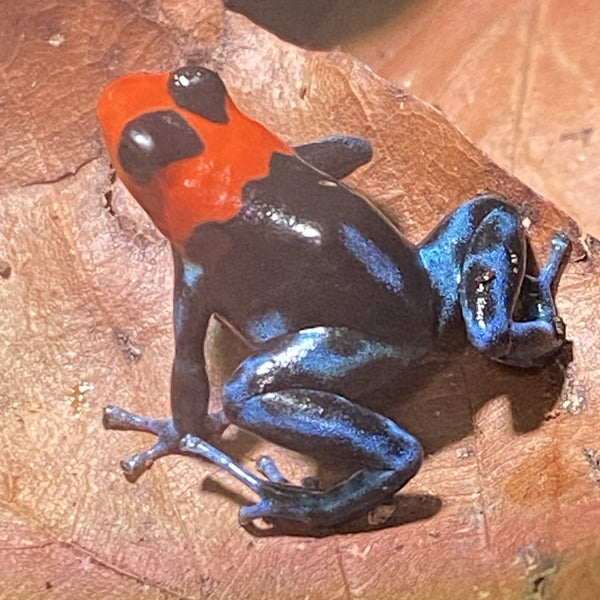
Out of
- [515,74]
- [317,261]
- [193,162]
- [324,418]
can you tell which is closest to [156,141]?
[193,162]

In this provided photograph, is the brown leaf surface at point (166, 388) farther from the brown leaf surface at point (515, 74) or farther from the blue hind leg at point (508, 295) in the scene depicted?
the brown leaf surface at point (515, 74)

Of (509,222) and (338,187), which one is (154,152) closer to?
(338,187)

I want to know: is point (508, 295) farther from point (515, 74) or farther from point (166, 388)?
point (515, 74)

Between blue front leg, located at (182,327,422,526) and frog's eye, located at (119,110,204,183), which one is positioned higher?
frog's eye, located at (119,110,204,183)

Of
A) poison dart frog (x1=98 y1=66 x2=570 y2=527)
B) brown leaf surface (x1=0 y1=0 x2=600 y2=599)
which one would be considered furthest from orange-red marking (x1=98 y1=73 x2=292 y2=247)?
brown leaf surface (x1=0 y1=0 x2=600 y2=599)

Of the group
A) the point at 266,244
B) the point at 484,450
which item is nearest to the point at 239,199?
the point at 266,244

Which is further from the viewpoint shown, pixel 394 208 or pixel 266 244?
pixel 394 208

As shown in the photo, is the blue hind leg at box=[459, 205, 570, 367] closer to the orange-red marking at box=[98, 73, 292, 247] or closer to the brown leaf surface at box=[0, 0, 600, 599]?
the brown leaf surface at box=[0, 0, 600, 599]
